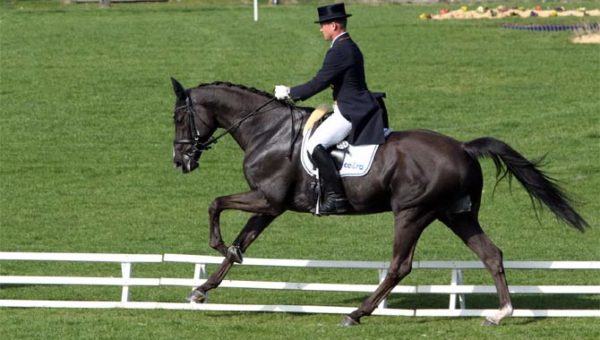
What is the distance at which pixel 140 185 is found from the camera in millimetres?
23172

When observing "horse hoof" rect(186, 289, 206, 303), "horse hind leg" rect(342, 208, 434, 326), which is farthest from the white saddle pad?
"horse hoof" rect(186, 289, 206, 303)

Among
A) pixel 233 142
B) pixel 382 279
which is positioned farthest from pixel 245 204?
pixel 233 142

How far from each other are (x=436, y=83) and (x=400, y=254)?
1924cm

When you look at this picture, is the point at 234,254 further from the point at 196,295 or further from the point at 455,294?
the point at 455,294

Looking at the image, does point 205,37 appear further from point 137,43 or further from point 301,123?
point 301,123

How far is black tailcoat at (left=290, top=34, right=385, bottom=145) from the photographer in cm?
1251

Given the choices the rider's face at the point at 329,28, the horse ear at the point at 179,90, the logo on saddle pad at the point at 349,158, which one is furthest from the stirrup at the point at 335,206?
the horse ear at the point at 179,90

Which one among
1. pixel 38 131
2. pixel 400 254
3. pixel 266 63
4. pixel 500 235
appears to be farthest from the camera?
pixel 266 63

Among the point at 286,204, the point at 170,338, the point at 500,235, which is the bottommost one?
the point at 500,235

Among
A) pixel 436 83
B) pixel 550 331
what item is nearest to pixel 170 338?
pixel 550 331

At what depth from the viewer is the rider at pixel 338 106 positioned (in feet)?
40.9

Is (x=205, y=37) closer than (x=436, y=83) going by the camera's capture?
No

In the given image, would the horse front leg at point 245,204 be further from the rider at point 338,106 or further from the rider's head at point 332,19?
the rider's head at point 332,19

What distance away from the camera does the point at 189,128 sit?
13.3 meters
